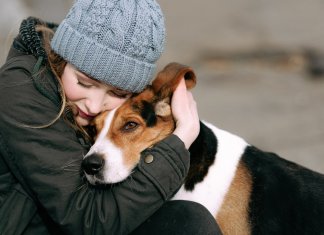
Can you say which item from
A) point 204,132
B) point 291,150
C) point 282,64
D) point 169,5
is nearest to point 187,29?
point 169,5

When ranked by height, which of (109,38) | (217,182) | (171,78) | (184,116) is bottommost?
(217,182)

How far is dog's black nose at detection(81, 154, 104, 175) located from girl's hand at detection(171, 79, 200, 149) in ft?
1.52

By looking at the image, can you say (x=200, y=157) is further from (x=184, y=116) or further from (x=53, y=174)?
(x=53, y=174)

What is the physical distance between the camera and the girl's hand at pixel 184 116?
345 cm

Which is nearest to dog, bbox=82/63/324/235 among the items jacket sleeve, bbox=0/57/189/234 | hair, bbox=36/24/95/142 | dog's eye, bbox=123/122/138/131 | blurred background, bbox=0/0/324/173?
dog's eye, bbox=123/122/138/131

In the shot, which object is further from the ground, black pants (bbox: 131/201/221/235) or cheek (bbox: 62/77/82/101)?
cheek (bbox: 62/77/82/101)

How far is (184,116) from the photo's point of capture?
140 inches

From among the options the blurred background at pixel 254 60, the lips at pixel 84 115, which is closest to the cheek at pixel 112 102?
the lips at pixel 84 115

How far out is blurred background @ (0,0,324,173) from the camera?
301 inches

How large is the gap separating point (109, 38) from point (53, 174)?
2.56 ft

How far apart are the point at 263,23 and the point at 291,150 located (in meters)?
4.76

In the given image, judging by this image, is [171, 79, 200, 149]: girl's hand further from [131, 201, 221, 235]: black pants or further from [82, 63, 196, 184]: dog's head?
[131, 201, 221, 235]: black pants

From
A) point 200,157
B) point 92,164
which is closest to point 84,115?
point 92,164

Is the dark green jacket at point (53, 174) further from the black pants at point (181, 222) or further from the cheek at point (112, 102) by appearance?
the cheek at point (112, 102)
